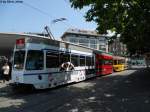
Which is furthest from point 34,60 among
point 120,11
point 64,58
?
point 120,11

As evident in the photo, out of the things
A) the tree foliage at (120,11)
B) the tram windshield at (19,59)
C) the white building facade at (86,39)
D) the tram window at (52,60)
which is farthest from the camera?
the white building facade at (86,39)

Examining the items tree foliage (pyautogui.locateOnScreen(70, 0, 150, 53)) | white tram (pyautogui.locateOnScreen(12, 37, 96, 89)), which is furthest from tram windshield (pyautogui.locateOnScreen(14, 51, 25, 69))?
tree foliage (pyautogui.locateOnScreen(70, 0, 150, 53))

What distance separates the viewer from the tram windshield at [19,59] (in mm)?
16848

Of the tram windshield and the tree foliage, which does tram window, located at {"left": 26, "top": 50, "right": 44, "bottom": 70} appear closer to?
the tram windshield

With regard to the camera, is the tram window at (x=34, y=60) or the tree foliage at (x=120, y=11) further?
the tram window at (x=34, y=60)

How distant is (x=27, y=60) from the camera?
659 inches

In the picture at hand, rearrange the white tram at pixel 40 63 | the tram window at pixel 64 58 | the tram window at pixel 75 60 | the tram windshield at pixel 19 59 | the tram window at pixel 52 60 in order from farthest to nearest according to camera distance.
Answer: the tram window at pixel 75 60
the tram window at pixel 64 58
the tram window at pixel 52 60
the tram windshield at pixel 19 59
the white tram at pixel 40 63

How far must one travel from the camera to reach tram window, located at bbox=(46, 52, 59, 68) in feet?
58.1

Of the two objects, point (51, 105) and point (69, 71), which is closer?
point (51, 105)

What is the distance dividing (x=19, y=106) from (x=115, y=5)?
6.78 metres

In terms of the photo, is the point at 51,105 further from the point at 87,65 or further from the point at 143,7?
the point at 87,65

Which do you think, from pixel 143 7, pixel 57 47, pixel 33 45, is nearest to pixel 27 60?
pixel 33 45

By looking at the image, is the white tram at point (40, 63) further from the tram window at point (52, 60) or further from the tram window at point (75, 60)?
the tram window at point (75, 60)

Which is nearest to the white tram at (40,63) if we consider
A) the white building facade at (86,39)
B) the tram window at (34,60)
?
the tram window at (34,60)
